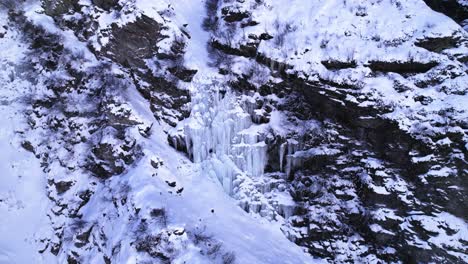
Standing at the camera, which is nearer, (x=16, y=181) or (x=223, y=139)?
(x=223, y=139)

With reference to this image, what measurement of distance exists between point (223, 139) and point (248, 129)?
114 centimetres

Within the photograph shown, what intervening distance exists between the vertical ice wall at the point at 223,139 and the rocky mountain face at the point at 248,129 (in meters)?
0.06

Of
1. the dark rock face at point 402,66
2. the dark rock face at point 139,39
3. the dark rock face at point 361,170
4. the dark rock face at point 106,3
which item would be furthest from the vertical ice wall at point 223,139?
the dark rock face at point 106,3

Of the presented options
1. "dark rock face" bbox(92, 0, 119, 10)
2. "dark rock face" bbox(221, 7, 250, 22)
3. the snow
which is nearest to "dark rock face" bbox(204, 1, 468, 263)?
"dark rock face" bbox(221, 7, 250, 22)

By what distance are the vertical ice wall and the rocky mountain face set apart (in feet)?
0.20

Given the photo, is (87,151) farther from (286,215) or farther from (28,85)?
(286,215)

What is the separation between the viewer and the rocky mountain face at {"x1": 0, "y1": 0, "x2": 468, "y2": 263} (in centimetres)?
1508

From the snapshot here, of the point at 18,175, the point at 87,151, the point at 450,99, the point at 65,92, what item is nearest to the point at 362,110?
the point at 450,99

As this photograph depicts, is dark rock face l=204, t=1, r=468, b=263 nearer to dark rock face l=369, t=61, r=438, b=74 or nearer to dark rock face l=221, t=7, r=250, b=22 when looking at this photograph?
dark rock face l=369, t=61, r=438, b=74

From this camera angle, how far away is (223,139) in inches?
696

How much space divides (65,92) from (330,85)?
39.9 ft

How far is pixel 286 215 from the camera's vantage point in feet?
56.1

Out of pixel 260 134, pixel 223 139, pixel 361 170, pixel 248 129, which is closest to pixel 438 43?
pixel 361 170

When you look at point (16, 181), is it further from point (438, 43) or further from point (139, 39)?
point (438, 43)
